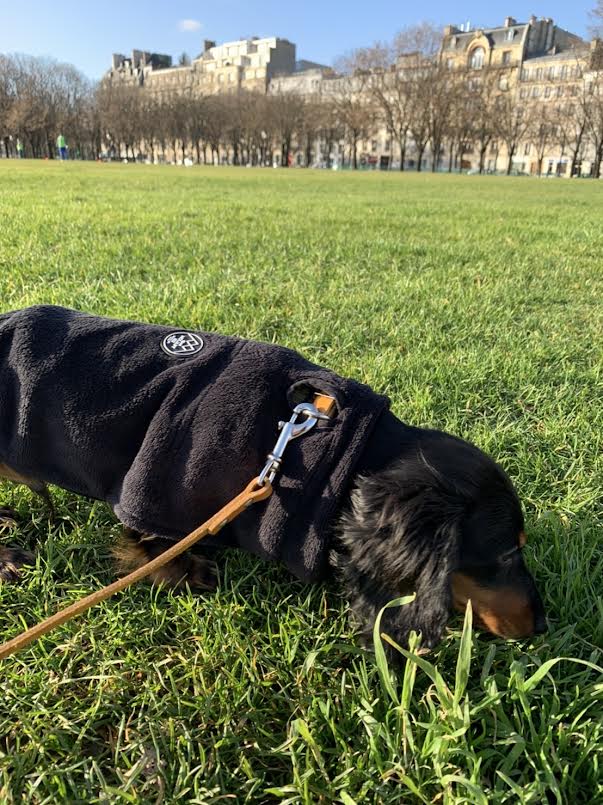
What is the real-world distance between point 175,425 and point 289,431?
0.37 m

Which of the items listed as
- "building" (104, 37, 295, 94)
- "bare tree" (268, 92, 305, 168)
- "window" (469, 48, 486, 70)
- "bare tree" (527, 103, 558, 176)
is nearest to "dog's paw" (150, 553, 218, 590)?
"bare tree" (527, 103, 558, 176)

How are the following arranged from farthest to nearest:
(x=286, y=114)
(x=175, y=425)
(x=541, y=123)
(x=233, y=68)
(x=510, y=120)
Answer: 1. (x=233, y=68)
2. (x=286, y=114)
3. (x=541, y=123)
4. (x=510, y=120)
5. (x=175, y=425)

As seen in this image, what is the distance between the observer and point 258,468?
162cm

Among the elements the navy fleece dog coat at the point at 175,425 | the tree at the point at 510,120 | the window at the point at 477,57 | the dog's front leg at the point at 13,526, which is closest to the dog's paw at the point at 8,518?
the dog's front leg at the point at 13,526

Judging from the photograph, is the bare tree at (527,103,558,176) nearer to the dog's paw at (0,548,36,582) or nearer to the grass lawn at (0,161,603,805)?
the grass lawn at (0,161,603,805)

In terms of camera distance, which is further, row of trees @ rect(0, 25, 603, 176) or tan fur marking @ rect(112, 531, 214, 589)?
row of trees @ rect(0, 25, 603, 176)

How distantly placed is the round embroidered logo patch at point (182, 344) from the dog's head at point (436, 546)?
708 millimetres

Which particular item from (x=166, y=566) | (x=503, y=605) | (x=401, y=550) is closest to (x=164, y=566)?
(x=166, y=566)

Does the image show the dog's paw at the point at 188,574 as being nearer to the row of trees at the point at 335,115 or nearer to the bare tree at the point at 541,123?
the row of trees at the point at 335,115

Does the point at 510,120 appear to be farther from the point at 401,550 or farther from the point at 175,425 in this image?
the point at 401,550

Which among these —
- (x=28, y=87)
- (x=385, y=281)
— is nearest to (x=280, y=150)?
(x=28, y=87)

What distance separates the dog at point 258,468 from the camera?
1.46 meters

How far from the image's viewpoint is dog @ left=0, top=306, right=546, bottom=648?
1.46 meters

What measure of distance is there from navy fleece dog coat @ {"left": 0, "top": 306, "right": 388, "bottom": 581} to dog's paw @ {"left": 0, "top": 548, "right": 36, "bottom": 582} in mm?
285
